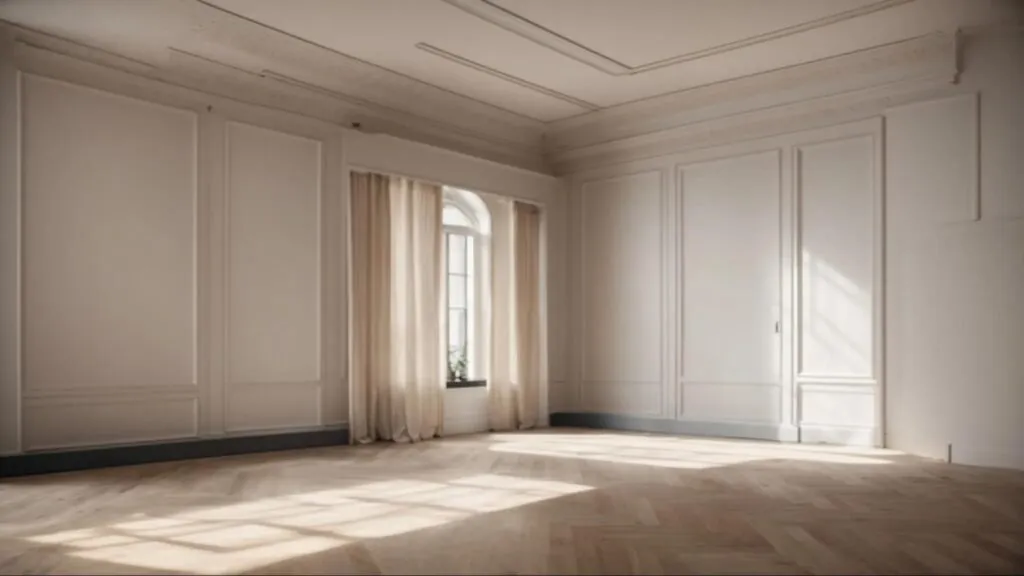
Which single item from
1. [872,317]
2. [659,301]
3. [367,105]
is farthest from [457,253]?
[872,317]

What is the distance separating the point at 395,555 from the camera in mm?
3297

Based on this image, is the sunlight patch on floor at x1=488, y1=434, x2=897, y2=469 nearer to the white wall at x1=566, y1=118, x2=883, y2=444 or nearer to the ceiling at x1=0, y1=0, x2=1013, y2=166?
the white wall at x1=566, y1=118, x2=883, y2=444

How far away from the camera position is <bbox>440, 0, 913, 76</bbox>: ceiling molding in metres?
5.67

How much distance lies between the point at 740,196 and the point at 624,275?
1.45 m

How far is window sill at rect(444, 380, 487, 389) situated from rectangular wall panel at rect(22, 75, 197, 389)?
2.61 meters

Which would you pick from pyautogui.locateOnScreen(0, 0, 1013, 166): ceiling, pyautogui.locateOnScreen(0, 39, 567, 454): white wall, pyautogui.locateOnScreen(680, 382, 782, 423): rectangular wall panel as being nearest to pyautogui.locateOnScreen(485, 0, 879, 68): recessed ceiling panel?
pyautogui.locateOnScreen(0, 0, 1013, 166): ceiling

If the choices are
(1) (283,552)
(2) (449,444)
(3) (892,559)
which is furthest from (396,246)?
(3) (892,559)

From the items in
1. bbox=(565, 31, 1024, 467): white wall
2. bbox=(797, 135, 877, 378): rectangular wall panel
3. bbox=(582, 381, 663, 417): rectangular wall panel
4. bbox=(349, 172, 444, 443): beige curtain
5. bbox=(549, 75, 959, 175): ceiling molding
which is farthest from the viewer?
bbox=(582, 381, 663, 417): rectangular wall panel

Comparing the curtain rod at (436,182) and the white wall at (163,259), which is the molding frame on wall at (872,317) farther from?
the white wall at (163,259)

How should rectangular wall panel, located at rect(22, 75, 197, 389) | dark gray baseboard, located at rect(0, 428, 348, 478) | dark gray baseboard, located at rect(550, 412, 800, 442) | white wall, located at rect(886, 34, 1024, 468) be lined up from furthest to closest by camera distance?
1. dark gray baseboard, located at rect(550, 412, 800, 442)
2. white wall, located at rect(886, 34, 1024, 468)
3. rectangular wall panel, located at rect(22, 75, 197, 389)
4. dark gray baseboard, located at rect(0, 428, 348, 478)

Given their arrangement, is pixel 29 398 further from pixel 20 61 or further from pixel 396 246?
pixel 396 246

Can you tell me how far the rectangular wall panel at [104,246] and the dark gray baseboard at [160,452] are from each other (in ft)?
0.37

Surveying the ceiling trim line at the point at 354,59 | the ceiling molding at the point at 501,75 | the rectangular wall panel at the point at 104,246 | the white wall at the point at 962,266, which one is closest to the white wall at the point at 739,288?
the white wall at the point at 962,266

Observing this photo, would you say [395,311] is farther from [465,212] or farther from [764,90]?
[764,90]
